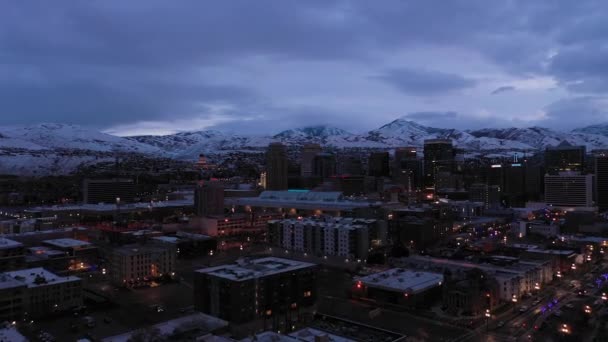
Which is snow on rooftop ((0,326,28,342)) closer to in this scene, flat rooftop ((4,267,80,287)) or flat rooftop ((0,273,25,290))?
flat rooftop ((0,273,25,290))

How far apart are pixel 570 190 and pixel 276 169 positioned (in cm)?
2554

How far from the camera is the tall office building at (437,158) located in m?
63.9

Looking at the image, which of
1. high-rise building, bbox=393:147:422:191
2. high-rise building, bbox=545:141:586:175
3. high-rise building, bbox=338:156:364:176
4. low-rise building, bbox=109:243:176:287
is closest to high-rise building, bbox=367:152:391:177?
high-rise building, bbox=393:147:422:191

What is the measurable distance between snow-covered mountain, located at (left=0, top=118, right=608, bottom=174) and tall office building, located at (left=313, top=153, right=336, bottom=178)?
34430 mm

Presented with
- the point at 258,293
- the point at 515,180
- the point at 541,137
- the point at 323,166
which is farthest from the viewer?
the point at 541,137

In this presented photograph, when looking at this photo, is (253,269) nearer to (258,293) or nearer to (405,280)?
(258,293)

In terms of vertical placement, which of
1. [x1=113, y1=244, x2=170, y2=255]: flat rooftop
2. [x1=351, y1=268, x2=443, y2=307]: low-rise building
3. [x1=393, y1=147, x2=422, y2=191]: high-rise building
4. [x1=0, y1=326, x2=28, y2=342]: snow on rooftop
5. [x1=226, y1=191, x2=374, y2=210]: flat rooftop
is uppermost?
[x1=393, y1=147, x2=422, y2=191]: high-rise building

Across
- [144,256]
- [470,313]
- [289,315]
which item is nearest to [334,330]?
[289,315]

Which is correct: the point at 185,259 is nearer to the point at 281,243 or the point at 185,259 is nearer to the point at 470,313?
the point at 281,243

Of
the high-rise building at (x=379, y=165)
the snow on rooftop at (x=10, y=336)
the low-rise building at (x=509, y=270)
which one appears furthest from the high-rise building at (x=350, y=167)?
the snow on rooftop at (x=10, y=336)

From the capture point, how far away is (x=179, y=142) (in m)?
142

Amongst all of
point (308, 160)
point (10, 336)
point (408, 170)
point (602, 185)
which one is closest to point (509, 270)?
point (10, 336)

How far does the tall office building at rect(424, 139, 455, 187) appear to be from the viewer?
6391cm

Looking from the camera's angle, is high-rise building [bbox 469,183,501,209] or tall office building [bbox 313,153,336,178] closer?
high-rise building [bbox 469,183,501,209]
